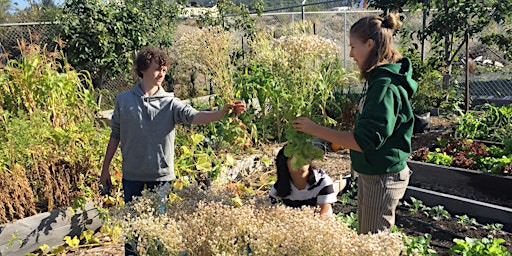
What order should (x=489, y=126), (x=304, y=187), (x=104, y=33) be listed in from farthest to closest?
(x=104, y=33) → (x=489, y=126) → (x=304, y=187)

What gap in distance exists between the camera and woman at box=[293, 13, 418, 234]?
2.08m

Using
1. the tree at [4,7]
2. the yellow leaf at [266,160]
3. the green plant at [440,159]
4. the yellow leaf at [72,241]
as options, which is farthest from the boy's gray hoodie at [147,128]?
the tree at [4,7]

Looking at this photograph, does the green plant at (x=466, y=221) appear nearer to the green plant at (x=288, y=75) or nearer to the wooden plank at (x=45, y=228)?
the green plant at (x=288, y=75)

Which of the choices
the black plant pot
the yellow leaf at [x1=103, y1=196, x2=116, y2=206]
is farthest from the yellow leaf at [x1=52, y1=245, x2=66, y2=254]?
the black plant pot

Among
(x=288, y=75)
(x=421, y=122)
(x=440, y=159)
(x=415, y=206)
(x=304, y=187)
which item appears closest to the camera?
(x=304, y=187)

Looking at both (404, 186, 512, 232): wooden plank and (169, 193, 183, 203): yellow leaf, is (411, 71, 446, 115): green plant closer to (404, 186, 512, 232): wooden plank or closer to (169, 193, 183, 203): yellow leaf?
(404, 186, 512, 232): wooden plank

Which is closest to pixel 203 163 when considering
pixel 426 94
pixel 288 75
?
pixel 288 75

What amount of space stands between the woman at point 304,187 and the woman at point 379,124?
0.21m

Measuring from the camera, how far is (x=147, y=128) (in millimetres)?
3037

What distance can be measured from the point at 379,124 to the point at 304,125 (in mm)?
328

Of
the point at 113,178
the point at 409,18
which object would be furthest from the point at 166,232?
the point at 409,18

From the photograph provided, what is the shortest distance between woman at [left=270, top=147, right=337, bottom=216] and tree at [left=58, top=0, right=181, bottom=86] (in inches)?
247

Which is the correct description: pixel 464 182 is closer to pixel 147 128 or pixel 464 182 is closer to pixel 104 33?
pixel 147 128

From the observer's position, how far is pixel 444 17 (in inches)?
276
